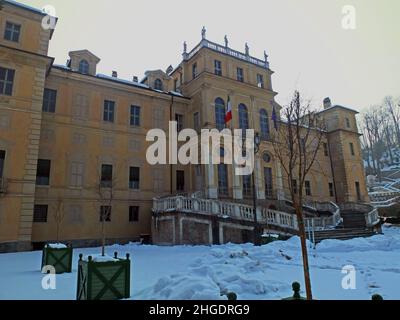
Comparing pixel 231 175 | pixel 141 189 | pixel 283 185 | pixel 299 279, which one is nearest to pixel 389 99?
pixel 283 185

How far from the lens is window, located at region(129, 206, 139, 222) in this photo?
22.1 meters

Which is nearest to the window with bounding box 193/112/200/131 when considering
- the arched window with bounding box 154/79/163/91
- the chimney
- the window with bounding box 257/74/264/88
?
the arched window with bounding box 154/79/163/91

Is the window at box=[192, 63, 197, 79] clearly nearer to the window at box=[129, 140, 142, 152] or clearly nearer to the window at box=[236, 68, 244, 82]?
the window at box=[236, 68, 244, 82]

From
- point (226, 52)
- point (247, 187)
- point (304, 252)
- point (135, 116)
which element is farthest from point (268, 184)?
point (304, 252)

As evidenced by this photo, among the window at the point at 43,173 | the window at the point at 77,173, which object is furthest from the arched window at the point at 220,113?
the window at the point at 43,173

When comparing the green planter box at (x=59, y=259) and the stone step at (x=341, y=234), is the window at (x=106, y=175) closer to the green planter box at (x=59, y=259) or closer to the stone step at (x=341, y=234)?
the green planter box at (x=59, y=259)

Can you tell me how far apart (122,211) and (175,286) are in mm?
16554

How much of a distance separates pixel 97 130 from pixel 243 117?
13541 millimetres

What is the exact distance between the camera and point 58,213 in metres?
19.1

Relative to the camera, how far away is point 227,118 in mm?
21406

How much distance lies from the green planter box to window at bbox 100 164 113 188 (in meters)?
12.0

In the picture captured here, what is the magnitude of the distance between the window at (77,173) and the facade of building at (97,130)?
2.8 inches

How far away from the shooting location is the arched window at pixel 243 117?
2701 centimetres

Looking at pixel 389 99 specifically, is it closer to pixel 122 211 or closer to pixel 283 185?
pixel 283 185
